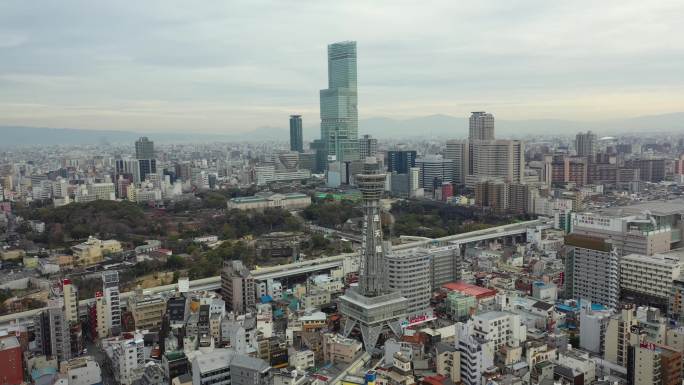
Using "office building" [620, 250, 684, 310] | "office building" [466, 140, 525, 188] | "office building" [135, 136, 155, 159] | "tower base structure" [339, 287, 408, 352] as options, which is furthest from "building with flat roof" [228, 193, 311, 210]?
"office building" [135, 136, 155, 159]

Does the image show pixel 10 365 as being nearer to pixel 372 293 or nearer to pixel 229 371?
pixel 229 371

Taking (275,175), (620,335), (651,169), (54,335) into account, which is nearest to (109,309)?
(54,335)

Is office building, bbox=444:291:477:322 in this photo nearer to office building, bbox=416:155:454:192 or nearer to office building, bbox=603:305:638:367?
office building, bbox=603:305:638:367

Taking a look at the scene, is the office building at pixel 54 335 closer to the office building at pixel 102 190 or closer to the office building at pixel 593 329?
the office building at pixel 593 329

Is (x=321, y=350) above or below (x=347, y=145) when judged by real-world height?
below

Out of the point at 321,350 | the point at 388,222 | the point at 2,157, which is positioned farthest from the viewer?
the point at 2,157

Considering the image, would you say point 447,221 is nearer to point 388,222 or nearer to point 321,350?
point 388,222

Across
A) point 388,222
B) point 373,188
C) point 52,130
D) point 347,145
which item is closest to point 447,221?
point 388,222

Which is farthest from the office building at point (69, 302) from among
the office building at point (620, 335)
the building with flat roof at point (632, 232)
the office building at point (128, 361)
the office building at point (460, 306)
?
the building with flat roof at point (632, 232)
